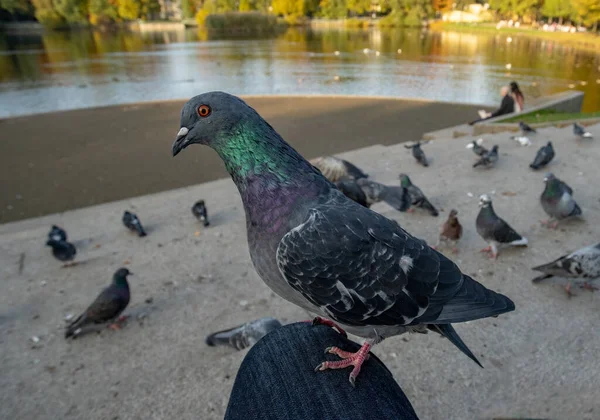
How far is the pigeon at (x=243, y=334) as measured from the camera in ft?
12.4

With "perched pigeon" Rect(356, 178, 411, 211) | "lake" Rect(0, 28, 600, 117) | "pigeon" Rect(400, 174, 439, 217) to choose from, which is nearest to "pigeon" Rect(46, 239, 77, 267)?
"perched pigeon" Rect(356, 178, 411, 211)

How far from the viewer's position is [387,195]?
6453mm

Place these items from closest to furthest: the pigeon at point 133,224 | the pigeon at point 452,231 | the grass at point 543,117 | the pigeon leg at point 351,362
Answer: the pigeon leg at point 351,362 < the pigeon at point 452,231 < the pigeon at point 133,224 < the grass at point 543,117

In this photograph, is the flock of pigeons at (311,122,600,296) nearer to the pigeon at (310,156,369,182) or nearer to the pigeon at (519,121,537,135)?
the pigeon at (310,156,369,182)

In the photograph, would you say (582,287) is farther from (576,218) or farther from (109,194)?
(109,194)

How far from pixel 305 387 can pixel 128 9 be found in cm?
9471

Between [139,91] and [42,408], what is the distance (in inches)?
778

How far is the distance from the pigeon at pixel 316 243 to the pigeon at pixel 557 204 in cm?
414

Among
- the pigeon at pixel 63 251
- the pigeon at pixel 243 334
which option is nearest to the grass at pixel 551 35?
the pigeon at pixel 243 334

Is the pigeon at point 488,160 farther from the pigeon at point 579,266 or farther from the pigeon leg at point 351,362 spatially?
the pigeon leg at point 351,362

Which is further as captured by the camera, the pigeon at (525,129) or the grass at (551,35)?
the grass at (551,35)

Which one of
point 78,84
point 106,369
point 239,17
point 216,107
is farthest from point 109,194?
point 239,17

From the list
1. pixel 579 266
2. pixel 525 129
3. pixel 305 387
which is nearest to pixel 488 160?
pixel 525 129

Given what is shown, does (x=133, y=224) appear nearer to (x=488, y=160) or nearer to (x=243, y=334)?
(x=243, y=334)
